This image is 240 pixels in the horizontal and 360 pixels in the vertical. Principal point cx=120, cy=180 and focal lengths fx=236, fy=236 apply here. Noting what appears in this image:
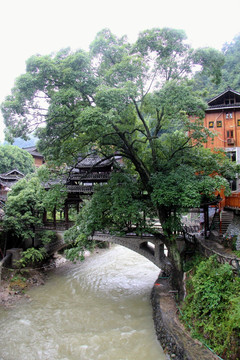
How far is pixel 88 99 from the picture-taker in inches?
460

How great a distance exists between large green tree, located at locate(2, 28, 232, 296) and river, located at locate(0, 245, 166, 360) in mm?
3942

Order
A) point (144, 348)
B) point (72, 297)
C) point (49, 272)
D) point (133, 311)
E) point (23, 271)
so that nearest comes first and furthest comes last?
point (144, 348)
point (133, 311)
point (72, 297)
point (23, 271)
point (49, 272)

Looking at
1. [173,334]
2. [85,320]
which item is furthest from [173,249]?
[85,320]

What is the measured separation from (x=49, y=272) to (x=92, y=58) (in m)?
17.8

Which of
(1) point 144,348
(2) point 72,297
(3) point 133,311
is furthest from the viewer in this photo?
(2) point 72,297

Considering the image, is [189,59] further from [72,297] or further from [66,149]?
[72,297]

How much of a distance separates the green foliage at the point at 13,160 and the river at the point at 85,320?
20100mm

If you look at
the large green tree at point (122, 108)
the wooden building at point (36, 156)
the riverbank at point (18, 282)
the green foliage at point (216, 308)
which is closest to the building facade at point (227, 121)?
the large green tree at point (122, 108)

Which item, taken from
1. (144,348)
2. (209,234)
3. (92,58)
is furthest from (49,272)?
(92,58)

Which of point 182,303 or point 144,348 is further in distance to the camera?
point 182,303

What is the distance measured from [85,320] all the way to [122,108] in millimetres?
11670

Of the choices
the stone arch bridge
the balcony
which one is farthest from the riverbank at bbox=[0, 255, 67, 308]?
the balcony

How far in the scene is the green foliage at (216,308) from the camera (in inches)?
315

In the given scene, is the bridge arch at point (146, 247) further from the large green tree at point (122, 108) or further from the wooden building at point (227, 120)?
the wooden building at point (227, 120)
